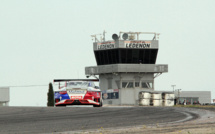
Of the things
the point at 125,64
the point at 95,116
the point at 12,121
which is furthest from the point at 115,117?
the point at 125,64

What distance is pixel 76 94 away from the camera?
24.7m

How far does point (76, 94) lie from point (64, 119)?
767cm

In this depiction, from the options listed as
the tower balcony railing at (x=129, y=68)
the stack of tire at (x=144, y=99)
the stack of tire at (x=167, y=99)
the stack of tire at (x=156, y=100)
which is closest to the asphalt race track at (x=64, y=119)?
the stack of tire at (x=144, y=99)

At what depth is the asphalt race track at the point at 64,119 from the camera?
14867mm

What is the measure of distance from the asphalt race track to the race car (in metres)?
3.53

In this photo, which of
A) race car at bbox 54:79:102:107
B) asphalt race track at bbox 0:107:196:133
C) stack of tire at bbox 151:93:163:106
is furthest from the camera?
stack of tire at bbox 151:93:163:106

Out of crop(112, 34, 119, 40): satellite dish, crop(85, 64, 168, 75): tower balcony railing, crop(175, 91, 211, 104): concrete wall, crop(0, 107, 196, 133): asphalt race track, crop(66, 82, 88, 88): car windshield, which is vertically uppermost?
crop(112, 34, 119, 40): satellite dish

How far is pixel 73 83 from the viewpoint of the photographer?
25.2 m

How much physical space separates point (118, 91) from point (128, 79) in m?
2.60

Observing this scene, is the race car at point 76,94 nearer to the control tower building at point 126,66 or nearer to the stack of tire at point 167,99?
the stack of tire at point 167,99

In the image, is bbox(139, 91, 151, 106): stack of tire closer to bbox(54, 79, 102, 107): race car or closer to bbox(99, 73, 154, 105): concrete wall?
bbox(99, 73, 154, 105): concrete wall

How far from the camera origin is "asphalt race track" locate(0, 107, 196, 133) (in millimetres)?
14867

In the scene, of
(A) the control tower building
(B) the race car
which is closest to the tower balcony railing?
(A) the control tower building

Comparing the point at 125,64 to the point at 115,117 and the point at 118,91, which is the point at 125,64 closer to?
the point at 118,91
